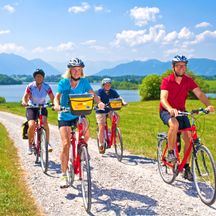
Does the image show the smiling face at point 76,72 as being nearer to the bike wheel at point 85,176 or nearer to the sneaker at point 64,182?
the bike wheel at point 85,176

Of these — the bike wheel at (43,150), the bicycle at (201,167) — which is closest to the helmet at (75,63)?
the bicycle at (201,167)

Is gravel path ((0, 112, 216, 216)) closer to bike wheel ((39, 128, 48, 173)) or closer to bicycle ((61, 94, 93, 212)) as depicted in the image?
bike wheel ((39, 128, 48, 173))

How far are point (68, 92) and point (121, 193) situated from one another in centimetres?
234

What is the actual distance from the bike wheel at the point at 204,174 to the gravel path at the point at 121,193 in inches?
6.7

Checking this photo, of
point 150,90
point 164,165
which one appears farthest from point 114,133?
point 150,90

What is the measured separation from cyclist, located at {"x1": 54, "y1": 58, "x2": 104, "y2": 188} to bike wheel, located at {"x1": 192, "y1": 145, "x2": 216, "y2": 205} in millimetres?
2174

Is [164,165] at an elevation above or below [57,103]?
below

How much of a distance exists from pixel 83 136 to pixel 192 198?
2.44 m

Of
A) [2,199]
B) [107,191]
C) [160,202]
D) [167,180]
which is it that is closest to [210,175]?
[160,202]

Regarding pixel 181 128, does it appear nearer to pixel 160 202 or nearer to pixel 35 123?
pixel 160 202

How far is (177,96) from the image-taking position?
7.68 metres

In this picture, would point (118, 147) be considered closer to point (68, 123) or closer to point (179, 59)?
point (68, 123)

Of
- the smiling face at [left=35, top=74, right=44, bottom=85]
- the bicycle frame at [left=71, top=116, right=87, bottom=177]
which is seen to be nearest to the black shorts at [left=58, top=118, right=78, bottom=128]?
the bicycle frame at [left=71, top=116, right=87, bottom=177]

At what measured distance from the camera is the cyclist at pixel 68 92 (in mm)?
7059
